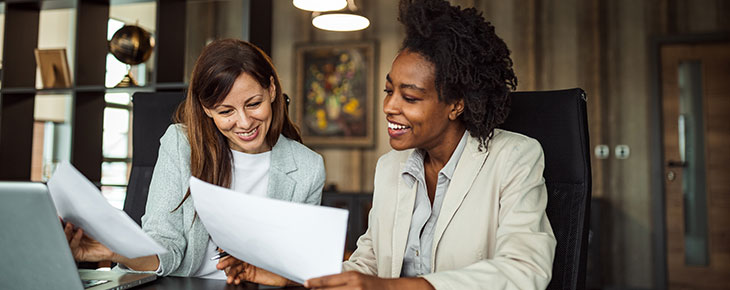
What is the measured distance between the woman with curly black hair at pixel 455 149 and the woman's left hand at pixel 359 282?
177 mm

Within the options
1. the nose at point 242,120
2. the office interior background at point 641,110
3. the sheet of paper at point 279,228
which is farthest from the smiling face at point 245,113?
the office interior background at point 641,110

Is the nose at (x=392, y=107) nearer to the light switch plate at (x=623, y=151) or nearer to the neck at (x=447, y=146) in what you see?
the neck at (x=447, y=146)

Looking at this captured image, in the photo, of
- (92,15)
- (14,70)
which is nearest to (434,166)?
(92,15)

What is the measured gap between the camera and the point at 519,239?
104cm

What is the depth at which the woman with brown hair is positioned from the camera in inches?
54.8

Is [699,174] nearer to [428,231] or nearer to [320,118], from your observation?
[320,118]

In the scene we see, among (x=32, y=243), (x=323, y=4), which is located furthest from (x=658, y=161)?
(x=32, y=243)

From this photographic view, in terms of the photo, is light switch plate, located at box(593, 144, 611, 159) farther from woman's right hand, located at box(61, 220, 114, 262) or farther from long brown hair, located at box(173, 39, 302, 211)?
woman's right hand, located at box(61, 220, 114, 262)

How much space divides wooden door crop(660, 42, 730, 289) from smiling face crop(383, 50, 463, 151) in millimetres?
3632

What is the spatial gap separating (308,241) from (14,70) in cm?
288

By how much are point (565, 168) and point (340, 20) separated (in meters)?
2.03

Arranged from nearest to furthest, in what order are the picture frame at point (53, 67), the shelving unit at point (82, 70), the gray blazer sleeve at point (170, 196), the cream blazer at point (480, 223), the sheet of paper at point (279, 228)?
the sheet of paper at point (279, 228), the cream blazer at point (480, 223), the gray blazer sleeve at point (170, 196), the shelving unit at point (82, 70), the picture frame at point (53, 67)

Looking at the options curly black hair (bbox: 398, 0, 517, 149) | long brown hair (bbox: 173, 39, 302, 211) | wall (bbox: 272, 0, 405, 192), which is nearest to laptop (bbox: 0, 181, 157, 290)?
long brown hair (bbox: 173, 39, 302, 211)

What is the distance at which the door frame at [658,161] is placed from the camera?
13.6ft
